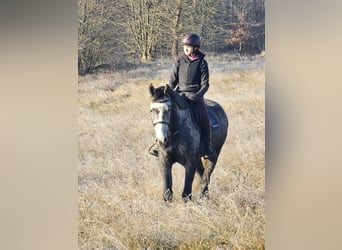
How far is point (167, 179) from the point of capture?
263 cm

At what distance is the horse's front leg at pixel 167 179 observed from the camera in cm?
262

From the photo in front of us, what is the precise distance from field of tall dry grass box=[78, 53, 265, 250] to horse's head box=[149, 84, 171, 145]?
36 mm

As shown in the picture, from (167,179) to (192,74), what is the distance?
640 mm

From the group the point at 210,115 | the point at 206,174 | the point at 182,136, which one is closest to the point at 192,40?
the point at 210,115

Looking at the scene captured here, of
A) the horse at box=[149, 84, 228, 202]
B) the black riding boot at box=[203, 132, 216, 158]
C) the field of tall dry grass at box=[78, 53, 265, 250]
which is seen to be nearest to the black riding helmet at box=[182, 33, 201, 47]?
the field of tall dry grass at box=[78, 53, 265, 250]

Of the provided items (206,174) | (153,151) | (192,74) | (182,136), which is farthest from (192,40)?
(206,174)

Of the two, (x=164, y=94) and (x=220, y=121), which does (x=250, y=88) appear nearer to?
(x=220, y=121)

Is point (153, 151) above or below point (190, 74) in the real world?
below

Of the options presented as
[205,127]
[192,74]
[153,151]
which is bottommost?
[153,151]

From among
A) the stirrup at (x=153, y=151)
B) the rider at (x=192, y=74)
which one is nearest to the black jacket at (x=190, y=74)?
the rider at (x=192, y=74)

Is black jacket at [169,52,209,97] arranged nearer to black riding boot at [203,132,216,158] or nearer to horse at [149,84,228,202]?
horse at [149,84,228,202]

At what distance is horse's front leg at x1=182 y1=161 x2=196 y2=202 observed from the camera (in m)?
2.63

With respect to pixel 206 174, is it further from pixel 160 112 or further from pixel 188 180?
pixel 160 112
